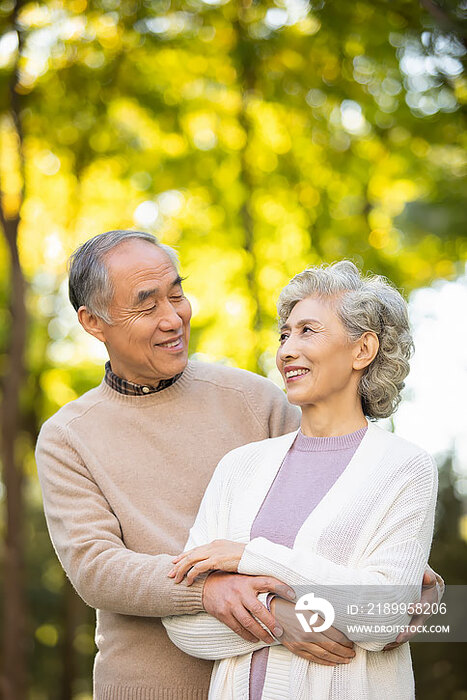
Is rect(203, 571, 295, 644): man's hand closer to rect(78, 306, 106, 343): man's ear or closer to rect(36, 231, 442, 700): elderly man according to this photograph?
rect(36, 231, 442, 700): elderly man

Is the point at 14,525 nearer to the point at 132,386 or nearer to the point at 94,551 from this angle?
the point at 132,386

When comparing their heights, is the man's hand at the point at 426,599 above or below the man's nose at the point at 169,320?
below

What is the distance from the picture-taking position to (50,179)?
9.28 meters

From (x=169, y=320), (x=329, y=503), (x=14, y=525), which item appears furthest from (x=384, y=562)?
(x=14, y=525)

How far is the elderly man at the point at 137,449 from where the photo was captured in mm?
2588

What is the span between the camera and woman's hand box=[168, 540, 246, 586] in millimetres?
2273

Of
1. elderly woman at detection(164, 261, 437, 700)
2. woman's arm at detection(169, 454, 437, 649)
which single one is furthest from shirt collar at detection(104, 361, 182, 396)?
woman's arm at detection(169, 454, 437, 649)

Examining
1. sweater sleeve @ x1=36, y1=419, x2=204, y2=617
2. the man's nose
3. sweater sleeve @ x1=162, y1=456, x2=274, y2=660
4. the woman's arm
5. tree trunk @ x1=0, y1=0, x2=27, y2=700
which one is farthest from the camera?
tree trunk @ x1=0, y1=0, x2=27, y2=700

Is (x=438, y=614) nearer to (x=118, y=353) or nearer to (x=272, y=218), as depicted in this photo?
(x=118, y=353)

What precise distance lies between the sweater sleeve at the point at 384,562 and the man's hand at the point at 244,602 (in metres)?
0.03

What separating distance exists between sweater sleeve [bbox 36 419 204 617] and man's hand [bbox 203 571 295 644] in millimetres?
60

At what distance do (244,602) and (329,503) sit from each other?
0.36 m

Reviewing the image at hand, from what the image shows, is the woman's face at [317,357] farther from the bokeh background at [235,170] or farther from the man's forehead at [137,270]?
the bokeh background at [235,170]

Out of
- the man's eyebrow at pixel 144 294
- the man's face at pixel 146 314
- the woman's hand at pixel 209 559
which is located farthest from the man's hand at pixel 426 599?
the man's eyebrow at pixel 144 294
